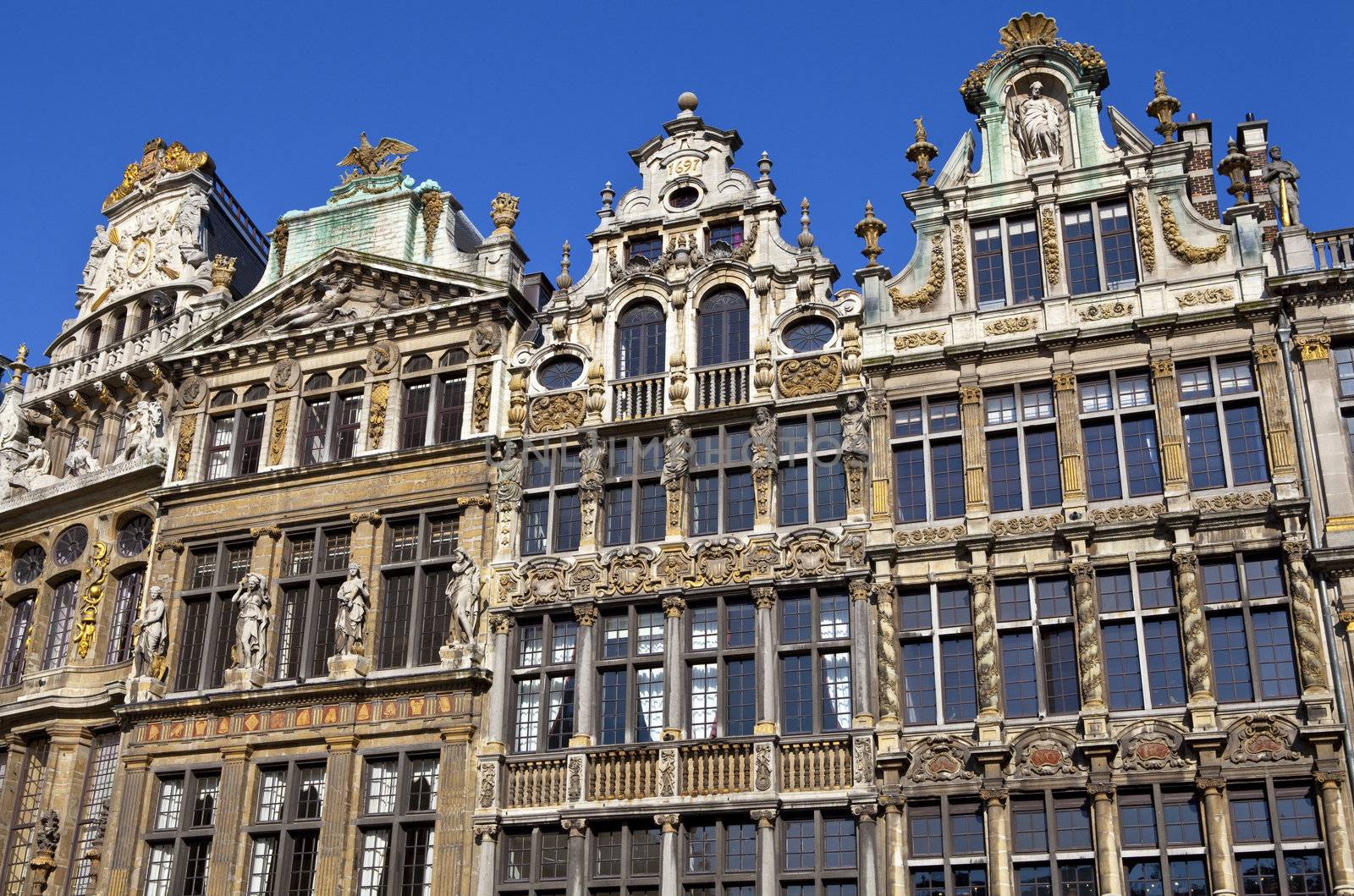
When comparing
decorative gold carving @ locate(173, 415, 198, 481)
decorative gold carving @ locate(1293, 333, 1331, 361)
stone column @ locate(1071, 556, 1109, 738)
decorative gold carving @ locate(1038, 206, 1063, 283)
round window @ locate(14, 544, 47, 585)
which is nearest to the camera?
stone column @ locate(1071, 556, 1109, 738)

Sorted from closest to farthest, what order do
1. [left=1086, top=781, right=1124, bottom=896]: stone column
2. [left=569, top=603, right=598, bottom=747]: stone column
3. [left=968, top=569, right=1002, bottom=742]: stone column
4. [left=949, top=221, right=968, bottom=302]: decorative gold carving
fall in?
[left=1086, top=781, right=1124, bottom=896]: stone column, [left=968, top=569, right=1002, bottom=742]: stone column, [left=569, top=603, right=598, bottom=747]: stone column, [left=949, top=221, right=968, bottom=302]: decorative gold carving

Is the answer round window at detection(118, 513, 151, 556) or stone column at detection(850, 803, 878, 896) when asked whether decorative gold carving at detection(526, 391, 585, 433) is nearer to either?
round window at detection(118, 513, 151, 556)

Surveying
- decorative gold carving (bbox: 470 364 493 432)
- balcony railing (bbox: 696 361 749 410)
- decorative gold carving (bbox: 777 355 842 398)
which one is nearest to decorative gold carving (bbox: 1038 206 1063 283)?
decorative gold carving (bbox: 777 355 842 398)

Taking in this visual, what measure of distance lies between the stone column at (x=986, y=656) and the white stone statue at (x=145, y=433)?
17274 millimetres

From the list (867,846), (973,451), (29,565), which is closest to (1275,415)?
(973,451)

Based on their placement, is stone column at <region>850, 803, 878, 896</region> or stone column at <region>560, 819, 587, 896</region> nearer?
stone column at <region>850, 803, 878, 896</region>

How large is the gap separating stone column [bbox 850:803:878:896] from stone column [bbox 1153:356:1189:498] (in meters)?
6.87

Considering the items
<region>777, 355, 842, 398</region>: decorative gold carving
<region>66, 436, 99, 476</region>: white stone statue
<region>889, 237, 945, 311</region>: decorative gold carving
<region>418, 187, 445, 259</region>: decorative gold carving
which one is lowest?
<region>777, 355, 842, 398</region>: decorative gold carving

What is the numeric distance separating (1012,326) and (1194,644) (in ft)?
21.2

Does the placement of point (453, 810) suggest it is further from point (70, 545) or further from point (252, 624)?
point (70, 545)

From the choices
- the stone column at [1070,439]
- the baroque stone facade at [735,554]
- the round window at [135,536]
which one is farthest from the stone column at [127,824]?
the stone column at [1070,439]

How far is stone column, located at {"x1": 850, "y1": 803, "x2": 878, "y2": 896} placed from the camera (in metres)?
24.3

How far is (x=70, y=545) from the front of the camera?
34.1 m

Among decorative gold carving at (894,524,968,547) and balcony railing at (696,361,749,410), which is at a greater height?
balcony railing at (696,361,749,410)
